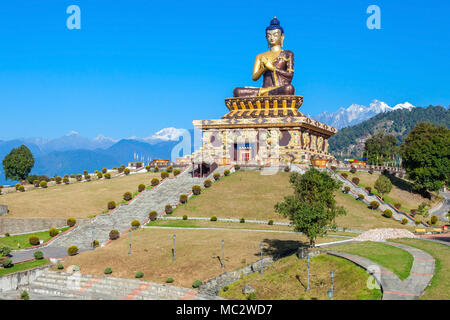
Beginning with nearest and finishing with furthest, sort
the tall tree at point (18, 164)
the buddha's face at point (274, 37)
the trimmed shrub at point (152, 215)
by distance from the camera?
the trimmed shrub at point (152, 215) → the buddha's face at point (274, 37) → the tall tree at point (18, 164)

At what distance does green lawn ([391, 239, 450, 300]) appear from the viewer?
64.1ft

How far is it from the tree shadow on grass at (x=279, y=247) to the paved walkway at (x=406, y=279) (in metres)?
4.45

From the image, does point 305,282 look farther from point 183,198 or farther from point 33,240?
point 183,198

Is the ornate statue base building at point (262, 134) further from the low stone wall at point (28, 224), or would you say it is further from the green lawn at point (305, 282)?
the green lawn at point (305, 282)

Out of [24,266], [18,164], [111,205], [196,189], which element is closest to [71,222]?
[111,205]

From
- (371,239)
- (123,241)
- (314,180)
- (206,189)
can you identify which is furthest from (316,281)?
(206,189)

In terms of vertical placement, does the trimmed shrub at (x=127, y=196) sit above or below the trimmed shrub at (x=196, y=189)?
below

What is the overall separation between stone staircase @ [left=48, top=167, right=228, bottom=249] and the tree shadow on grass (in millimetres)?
13724

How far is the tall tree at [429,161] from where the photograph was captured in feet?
182

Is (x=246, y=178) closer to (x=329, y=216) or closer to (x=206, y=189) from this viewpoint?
(x=206, y=189)

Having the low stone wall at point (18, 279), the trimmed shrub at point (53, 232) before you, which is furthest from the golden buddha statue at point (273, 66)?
the low stone wall at point (18, 279)

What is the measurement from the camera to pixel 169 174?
190 ft

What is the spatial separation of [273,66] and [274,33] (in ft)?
15.6
